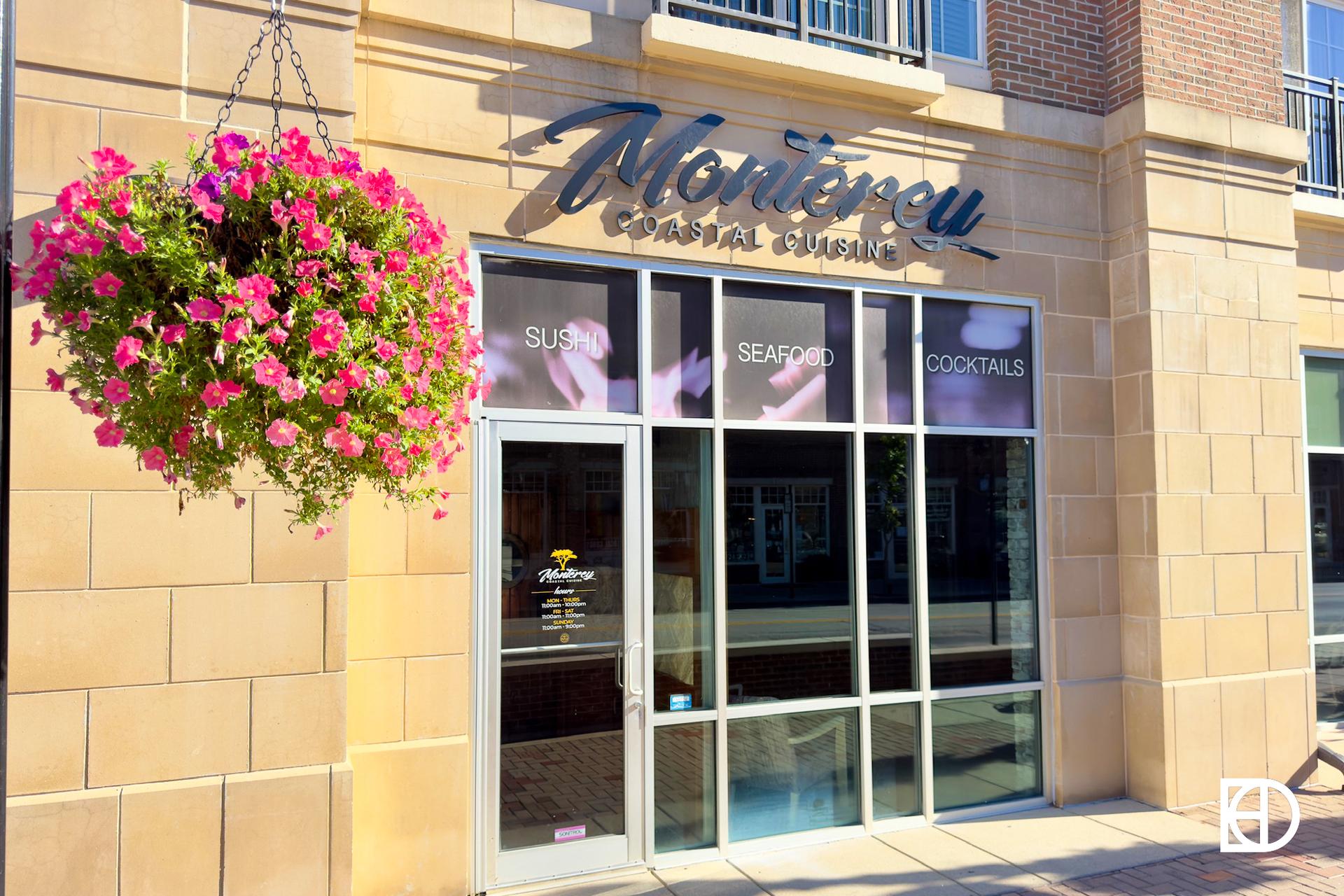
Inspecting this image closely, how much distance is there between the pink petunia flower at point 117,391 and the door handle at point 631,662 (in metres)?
3.61

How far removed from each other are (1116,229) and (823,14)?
8.58 feet

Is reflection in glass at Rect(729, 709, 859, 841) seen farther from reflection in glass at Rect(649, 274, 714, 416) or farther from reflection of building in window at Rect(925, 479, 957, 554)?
reflection in glass at Rect(649, 274, 714, 416)

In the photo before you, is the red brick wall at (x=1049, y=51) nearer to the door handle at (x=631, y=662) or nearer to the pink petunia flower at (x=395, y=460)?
Result: the door handle at (x=631, y=662)

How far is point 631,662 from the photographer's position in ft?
18.9

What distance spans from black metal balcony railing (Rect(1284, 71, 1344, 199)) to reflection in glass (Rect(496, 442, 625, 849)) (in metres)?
7.05

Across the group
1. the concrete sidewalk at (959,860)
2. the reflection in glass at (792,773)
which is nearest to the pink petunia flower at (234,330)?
the concrete sidewalk at (959,860)

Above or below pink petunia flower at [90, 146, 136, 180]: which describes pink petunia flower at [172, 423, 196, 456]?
below

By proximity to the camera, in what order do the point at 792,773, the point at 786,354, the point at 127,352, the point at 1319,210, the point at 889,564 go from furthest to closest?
1. the point at 1319,210
2. the point at 889,564
3. the point at 786,354
4. the point at 792,773
5. the point at 127,352

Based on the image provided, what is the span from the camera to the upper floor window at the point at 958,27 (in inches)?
284

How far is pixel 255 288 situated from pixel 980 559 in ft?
18.0

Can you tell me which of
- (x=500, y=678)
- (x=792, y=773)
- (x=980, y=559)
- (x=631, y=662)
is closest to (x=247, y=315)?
(x=500, y=678)

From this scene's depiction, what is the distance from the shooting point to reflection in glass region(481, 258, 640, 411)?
5.62 m

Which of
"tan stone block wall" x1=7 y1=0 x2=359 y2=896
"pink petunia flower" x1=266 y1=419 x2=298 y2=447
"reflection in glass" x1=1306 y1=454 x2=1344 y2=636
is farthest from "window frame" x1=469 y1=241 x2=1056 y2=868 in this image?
"reflection in glass" x1=1306 y1=454 x2=1344 y2=636

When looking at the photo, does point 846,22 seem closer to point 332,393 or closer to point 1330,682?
point 332,393
